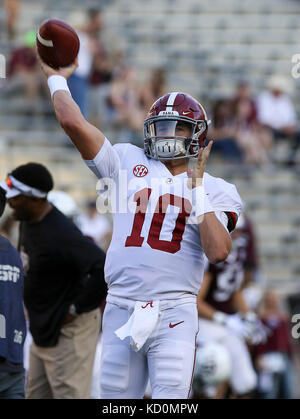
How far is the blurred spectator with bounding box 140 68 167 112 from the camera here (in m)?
12.1

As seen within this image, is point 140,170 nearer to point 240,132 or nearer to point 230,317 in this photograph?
point 230,317

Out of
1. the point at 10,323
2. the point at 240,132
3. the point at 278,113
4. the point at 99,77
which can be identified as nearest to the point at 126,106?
the point at 99,77

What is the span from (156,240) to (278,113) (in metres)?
8.90

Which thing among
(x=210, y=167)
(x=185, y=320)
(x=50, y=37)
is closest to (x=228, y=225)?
(x=185, y=320)

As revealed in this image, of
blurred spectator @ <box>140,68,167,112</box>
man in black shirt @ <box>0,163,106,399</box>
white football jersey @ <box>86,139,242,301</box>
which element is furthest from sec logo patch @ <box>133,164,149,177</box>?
blurred spectator @ <box>140,68,167,112</box>

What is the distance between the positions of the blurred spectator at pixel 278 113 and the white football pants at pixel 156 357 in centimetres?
A: 876

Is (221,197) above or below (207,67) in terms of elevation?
below

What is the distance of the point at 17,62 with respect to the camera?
39.5ft

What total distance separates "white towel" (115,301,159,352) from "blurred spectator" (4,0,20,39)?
30.9 ft

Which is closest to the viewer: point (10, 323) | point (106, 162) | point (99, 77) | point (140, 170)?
point (106, 162)

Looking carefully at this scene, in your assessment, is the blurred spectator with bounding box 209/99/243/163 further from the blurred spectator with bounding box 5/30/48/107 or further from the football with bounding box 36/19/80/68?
the football with bounding box 36/19/80/68

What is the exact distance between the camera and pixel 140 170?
172 inches

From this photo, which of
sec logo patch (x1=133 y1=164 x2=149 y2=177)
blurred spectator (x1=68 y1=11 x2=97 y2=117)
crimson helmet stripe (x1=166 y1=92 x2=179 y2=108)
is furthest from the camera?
blurred spectator (x1=68 y1=11 x2=97 y2=117)
